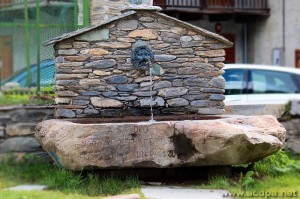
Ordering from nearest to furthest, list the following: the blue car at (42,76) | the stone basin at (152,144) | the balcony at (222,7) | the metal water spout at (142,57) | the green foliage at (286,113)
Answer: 1. the stone basin at (152,144)
2. the metal water spout at (142,57)
3. the blue car at (42,76)
4. the green foliage at (286,113)
5. the balcony at (222,7)

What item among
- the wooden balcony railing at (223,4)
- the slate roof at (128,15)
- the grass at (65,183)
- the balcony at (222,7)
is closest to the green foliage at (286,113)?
the slate roof at (128,15)

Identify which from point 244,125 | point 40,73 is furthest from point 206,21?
point 244,125

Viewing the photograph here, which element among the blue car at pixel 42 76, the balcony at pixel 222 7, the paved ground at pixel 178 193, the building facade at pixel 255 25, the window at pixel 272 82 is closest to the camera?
the paved ground at pixel 178 193

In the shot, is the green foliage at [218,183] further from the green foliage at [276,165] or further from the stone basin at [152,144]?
the green foliage at [276,165]

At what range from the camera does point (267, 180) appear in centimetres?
817

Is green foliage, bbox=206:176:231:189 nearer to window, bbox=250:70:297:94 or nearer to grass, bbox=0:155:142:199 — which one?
grass, bbox=0:155:142:199

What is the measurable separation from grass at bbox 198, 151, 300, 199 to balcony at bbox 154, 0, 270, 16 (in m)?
10.2

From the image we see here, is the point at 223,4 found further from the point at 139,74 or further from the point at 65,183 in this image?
the point at 65,183

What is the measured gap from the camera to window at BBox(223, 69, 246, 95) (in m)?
12.0

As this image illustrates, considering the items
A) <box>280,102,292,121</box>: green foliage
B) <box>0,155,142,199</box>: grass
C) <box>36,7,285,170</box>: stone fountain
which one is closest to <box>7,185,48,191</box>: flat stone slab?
<box>0,155,142,199</box>: grass

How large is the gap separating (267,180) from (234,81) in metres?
4.07

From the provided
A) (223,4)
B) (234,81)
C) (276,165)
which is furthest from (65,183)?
(223,4)

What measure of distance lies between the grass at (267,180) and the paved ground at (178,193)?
0.18m

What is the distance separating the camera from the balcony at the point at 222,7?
63.0ft
